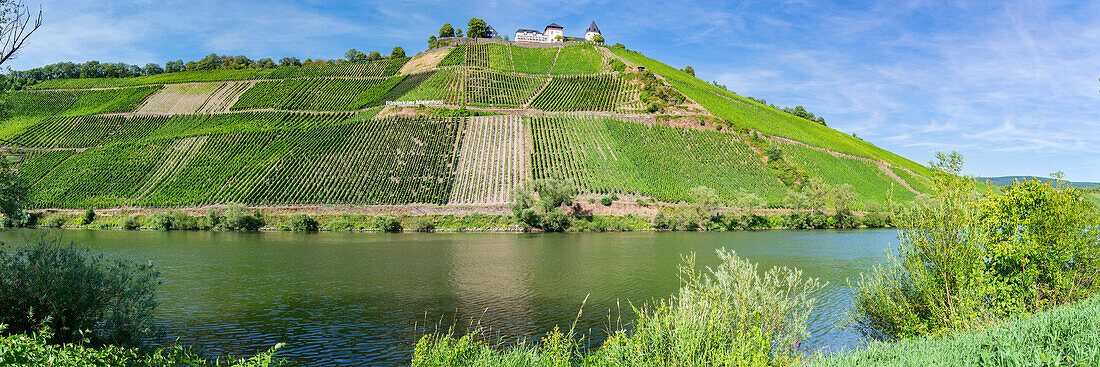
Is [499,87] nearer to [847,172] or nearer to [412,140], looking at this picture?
[412,140]

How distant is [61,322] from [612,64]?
514ft

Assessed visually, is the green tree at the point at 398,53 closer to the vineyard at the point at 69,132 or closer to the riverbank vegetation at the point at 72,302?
the vineyard at the point at 69,132

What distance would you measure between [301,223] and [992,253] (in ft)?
272

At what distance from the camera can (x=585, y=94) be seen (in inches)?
5443

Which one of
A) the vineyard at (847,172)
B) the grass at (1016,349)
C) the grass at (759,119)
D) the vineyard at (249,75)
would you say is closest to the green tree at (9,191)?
the grass at (1016,349)

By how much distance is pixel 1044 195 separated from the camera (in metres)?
18.2

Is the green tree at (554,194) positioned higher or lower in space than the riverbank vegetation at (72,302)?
higher

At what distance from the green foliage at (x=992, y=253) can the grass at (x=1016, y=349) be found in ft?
16.1

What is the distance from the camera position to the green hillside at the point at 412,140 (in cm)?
9431

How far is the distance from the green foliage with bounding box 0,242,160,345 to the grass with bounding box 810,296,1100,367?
2048cm

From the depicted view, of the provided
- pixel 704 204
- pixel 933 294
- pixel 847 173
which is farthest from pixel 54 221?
pixel 847 173

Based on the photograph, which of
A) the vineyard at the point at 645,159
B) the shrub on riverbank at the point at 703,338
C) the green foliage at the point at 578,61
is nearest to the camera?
the shrub on riverbank at the point at 703,338

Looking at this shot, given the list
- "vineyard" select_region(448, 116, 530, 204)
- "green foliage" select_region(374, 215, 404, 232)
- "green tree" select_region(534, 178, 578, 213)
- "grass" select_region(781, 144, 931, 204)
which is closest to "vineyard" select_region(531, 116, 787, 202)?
"vineyard" select_region(448, 116, 530, 204)

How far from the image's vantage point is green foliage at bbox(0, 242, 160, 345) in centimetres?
1709
